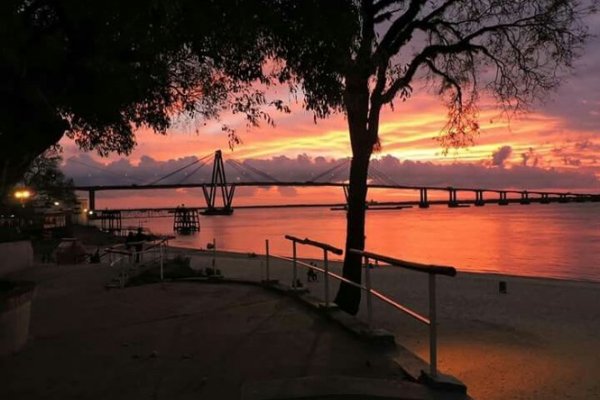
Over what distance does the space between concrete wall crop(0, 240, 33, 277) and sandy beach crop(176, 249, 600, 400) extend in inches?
340

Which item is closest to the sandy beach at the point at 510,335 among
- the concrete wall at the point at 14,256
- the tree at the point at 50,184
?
the concrete wall at the point at 14,256

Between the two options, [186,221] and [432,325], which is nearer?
[432,325]

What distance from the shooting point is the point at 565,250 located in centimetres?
5384

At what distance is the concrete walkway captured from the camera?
504cm

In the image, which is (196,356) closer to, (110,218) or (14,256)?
(14,256)

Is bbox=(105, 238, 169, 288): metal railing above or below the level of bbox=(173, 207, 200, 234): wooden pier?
above

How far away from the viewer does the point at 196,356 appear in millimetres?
6254

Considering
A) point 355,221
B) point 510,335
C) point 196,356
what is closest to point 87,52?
point 196,356

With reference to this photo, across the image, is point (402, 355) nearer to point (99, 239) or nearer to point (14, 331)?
point (14, 331)

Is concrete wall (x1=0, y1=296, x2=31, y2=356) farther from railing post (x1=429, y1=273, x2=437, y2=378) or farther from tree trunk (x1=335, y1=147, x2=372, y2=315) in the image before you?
tree trunk (x1=335, y1=147, x2=372, y2=315)

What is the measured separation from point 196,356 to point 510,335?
7579 mm

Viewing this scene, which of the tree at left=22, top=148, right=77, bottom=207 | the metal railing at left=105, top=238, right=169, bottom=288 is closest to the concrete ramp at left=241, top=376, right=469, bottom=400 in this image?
the metal railing at left=105, top=238, right=169, bottom=288

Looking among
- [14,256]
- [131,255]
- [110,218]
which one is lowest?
[110,218]

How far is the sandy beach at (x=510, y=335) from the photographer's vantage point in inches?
322
